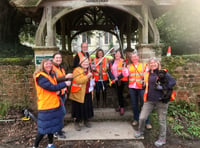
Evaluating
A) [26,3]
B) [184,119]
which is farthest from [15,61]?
[184,119]

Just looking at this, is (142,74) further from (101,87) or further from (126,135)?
(126,135)

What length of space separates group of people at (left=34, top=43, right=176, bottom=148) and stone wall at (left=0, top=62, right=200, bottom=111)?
1.30m

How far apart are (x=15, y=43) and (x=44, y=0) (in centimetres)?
450

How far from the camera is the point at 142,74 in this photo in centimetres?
397

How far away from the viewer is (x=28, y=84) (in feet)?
17.0

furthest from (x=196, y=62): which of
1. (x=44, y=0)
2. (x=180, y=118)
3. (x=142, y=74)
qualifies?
(x=44, y=0)

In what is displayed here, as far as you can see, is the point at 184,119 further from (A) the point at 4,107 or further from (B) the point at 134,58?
(A) the point at 4,107

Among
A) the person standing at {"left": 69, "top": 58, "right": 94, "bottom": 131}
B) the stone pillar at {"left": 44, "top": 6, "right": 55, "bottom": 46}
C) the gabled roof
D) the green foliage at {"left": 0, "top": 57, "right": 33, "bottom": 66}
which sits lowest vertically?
the person standing at {"left": 69, "top": 58, "right": 94, "bottom": 131}

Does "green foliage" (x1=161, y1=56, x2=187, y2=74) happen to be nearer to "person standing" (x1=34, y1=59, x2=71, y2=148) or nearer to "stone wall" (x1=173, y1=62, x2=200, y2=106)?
"stone wall" (x1=173, y1=62, x2=200, y2=106)

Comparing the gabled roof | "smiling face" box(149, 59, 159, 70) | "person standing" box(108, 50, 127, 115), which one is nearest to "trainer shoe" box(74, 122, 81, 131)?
"person standing" box(108, 50, 127, 115)

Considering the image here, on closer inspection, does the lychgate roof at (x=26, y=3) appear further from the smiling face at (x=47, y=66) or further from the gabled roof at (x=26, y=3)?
the smiling face at (x=47, y=66)

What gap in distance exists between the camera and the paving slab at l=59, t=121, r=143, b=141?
379cm

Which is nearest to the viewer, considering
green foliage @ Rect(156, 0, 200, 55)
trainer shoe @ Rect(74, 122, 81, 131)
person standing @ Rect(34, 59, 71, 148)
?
person standing @ Rect(34, 59, 71, 148)

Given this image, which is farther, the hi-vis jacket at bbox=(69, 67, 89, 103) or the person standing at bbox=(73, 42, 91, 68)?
the person standing at bbox=(73, 42, 91, 68)
